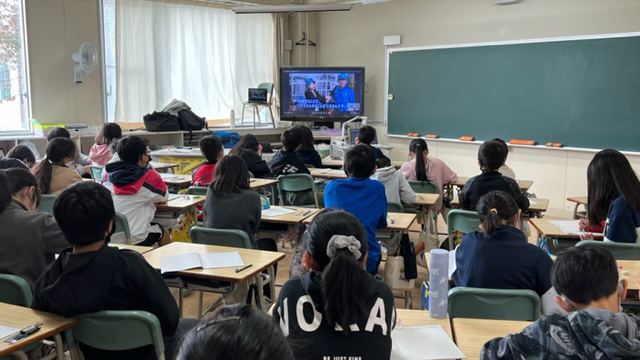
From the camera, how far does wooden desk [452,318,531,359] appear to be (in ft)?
6.32

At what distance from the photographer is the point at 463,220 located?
4.02 meters

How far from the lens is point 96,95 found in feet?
25.7

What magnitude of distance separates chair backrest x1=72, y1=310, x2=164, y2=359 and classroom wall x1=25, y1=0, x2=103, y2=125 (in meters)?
6.10

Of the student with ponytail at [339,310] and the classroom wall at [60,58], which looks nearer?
the student with ponytail at [339,310]

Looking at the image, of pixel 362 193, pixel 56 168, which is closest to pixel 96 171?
pixel 56 168

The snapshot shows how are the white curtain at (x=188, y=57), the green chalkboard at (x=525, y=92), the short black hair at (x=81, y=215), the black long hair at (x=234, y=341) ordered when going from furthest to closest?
the white curtain at (x=188, y=57) → the green chalkboard at (x=525, y=92) → the short black hair at (x=81, y=215) → the black long hair at (x=234, y=341)

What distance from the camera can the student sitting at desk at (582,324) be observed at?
1.23 m

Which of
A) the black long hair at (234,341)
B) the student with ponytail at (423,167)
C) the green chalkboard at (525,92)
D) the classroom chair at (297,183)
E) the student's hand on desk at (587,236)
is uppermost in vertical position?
the green chalkboard at (525,92)

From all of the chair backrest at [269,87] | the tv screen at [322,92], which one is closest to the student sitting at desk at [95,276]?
the tv screen at [322,92]

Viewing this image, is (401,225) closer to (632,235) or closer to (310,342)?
(632,235)

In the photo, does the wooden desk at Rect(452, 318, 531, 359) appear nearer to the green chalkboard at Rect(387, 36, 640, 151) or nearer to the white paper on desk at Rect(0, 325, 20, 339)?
the white paper on desk at Rect(0, 325, 20, 339)

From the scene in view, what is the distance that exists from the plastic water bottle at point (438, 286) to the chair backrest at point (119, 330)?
1.01 meters

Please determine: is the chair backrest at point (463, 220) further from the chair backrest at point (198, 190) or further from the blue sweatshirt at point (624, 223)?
the chair backrest at point (198, 190)

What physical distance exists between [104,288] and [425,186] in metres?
3.80
